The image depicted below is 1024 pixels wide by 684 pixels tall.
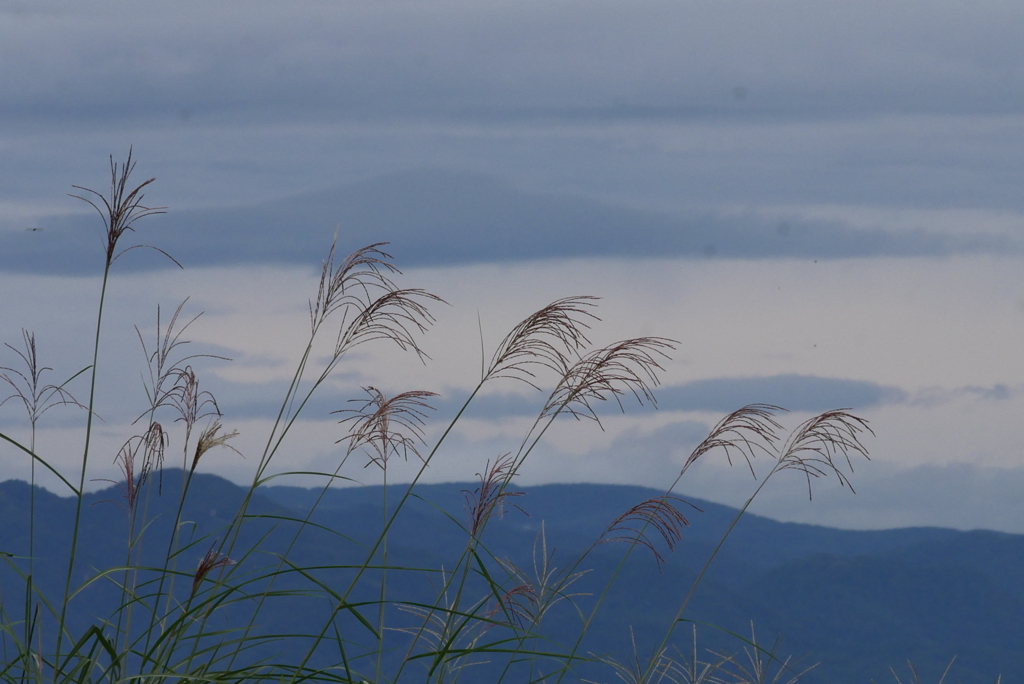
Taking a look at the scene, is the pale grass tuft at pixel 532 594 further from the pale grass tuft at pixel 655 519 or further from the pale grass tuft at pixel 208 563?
the pale grass tuft at pixel 208 563

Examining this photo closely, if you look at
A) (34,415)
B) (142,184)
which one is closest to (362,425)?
(142,184)

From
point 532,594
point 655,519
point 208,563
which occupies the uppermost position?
point 655,519

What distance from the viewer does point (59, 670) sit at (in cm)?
266

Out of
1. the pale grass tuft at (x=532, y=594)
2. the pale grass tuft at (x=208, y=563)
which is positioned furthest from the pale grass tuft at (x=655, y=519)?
the pale grass tuft at (x=208, y=563)

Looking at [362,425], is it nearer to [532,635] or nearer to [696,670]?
[532,635]

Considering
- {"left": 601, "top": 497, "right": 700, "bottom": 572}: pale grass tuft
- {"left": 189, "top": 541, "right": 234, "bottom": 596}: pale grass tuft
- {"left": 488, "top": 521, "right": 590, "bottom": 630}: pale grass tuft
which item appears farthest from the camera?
{"left": 488, "top": 521, "right": 590, "bottom": 630}: pale grass tuft

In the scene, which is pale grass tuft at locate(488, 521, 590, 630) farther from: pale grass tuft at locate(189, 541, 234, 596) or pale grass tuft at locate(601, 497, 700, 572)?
pale grass tuft at locate(189, 541, 234, 596)

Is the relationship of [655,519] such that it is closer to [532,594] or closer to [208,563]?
[532,594]

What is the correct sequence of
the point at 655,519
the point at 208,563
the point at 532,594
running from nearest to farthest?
1. the point at 208,563
2. the point at 655,519
3. the point at 532,594

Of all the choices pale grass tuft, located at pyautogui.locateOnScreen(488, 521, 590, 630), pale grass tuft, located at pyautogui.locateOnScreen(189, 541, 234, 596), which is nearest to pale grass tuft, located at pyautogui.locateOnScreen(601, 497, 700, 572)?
pale grass tuft, located at pyautogui.locateOnScreen(488, 521, 590, 630)

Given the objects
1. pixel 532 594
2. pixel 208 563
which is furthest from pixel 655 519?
pixel 208 563

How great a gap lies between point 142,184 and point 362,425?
3.05 ft

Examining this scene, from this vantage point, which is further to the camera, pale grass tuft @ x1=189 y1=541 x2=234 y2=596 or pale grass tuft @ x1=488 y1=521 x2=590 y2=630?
pale grass tuft @ x1=488 y1=521 x2=590 y2=630

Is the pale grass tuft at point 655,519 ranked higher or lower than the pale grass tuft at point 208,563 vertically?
higher
